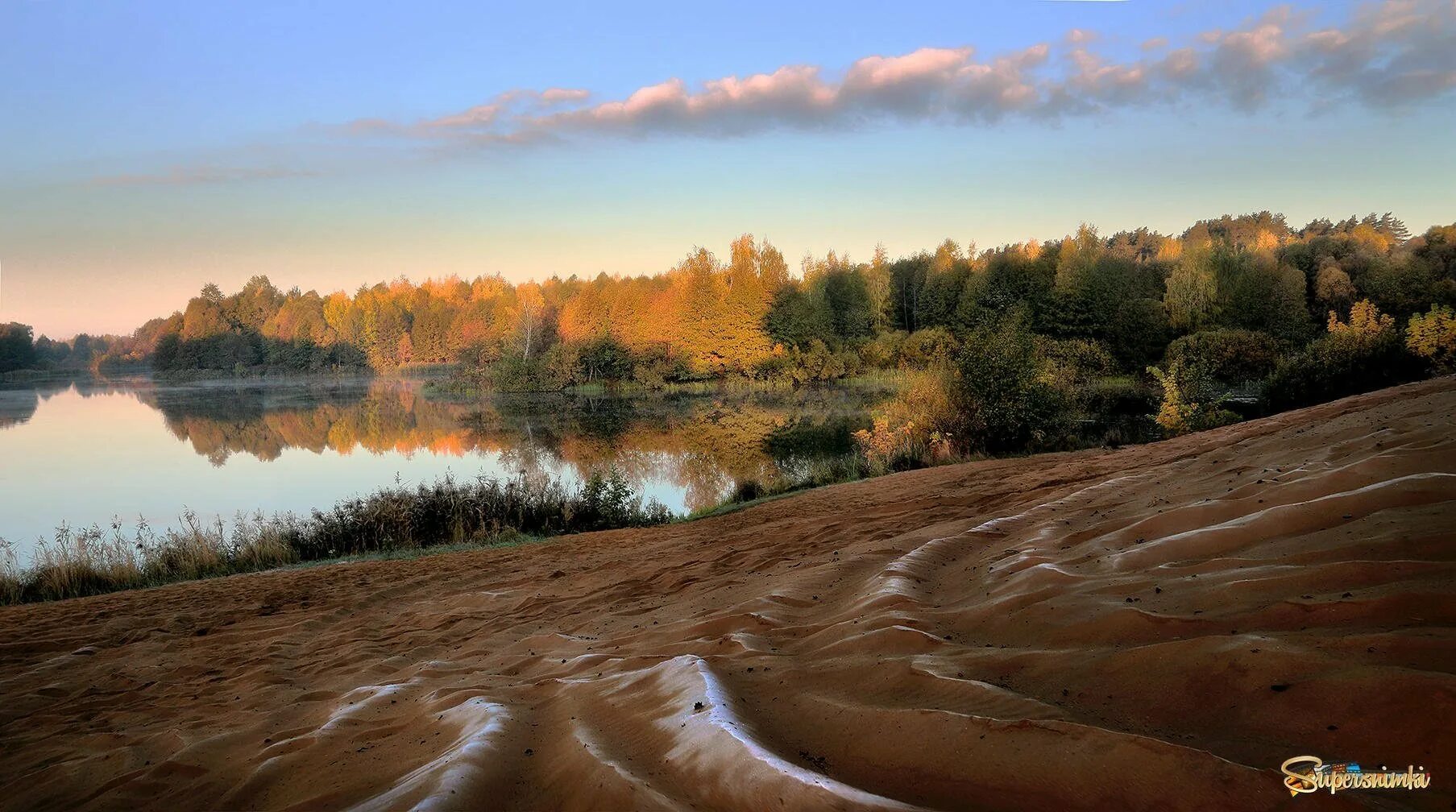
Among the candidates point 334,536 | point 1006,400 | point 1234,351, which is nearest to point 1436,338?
point 1006,400

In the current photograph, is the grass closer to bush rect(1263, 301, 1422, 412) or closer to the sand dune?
the sand dune

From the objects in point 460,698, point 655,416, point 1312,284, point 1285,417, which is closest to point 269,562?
point 460,698

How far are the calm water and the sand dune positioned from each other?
12.3 metres

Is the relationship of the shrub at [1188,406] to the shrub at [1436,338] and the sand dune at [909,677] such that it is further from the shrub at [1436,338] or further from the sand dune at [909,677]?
the sand dune at [909,677]

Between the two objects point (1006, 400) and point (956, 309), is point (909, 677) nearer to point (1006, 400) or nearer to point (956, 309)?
point (1006, 400)

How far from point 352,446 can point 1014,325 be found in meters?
27.4

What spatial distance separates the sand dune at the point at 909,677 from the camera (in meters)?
2.28

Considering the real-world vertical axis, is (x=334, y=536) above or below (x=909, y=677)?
below

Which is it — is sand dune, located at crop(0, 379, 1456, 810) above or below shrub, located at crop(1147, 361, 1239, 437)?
above

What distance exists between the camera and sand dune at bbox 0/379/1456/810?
228 cm

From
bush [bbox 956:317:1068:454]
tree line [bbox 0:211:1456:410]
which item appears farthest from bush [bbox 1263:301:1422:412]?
tree line [bbox 0:211:1456:410]

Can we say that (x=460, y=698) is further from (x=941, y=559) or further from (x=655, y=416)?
(x=655, y=416)

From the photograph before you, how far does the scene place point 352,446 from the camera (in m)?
33.1

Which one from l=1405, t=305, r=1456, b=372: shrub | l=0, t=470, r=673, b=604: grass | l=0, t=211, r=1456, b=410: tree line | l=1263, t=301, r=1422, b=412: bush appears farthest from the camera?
l=0, t=211, r=1456, b=410: tree line
